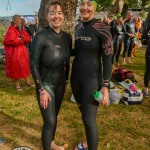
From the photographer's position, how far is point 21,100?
681 centimetres

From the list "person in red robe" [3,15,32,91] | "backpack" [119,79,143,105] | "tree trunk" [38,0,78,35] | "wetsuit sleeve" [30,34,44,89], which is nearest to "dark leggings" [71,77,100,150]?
"wetsuit sleeve" [30,34,44,89]

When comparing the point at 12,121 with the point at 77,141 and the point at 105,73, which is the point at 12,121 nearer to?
the point at 77,141

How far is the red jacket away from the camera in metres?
7.03

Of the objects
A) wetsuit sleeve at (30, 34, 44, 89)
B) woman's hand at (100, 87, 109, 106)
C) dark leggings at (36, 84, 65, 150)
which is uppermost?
wetsuit sleeve at (30, 34, 44, 89)

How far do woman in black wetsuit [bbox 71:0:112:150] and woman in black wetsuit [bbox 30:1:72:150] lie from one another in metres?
0.23

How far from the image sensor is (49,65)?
340cm

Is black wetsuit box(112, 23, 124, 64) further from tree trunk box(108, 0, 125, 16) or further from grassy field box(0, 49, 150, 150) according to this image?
tree trunk box(108, 0, 125, 16)

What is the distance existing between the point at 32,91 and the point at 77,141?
3.31m

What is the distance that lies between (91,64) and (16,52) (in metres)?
4.27

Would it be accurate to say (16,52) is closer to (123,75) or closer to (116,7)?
(123,75)

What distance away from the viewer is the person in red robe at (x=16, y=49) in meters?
7.00

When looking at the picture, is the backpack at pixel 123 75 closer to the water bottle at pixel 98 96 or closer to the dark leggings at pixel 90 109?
the dark leggings at pixel 90 109

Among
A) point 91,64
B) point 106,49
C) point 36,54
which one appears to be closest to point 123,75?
point 91,64

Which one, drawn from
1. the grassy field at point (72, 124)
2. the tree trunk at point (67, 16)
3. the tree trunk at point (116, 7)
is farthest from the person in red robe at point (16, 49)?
the tree trunk at point (116, 7)
